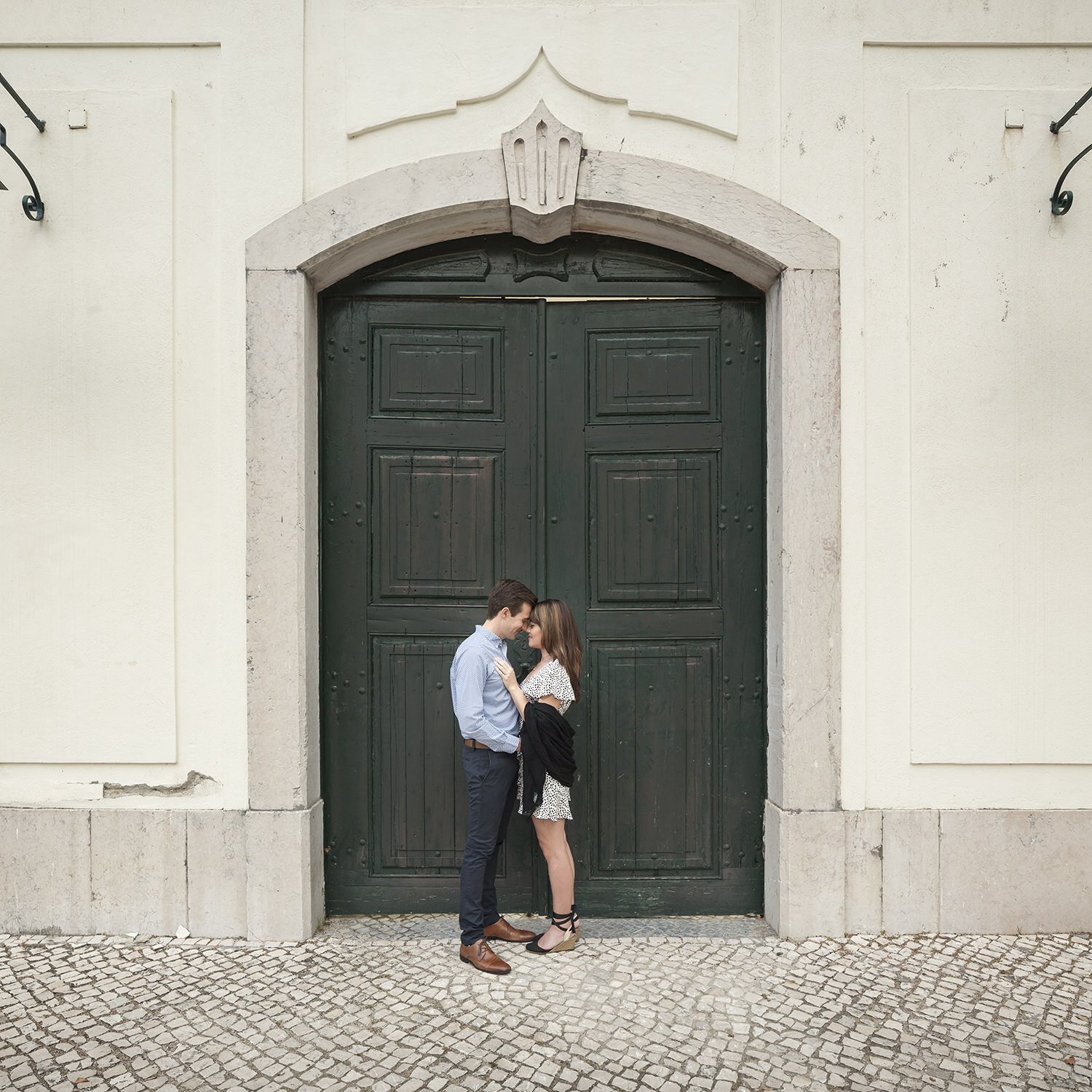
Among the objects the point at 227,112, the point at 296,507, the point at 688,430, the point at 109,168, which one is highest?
the point at 227,112

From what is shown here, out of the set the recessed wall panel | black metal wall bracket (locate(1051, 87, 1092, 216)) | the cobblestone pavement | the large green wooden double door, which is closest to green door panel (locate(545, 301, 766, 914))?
the large green wooden double door

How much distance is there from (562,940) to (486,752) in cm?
97

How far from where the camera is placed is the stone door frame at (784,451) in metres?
3.79

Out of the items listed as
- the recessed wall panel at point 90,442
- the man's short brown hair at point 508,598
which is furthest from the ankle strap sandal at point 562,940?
the recessed wall panel at point 90,442

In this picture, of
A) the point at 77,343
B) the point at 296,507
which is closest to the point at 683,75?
the point at 296,507

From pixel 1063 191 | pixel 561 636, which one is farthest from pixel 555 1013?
pixel 1063 191

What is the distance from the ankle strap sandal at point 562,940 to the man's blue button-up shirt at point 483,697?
86cm

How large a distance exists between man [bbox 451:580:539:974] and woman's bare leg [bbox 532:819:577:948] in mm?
222

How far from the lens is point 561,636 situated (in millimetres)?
3580

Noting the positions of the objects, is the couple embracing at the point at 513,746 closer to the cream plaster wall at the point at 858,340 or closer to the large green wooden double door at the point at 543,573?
the large green wooden double door at the point at 543,573

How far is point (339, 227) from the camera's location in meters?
3.79

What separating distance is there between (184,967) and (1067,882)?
4182 millimetres

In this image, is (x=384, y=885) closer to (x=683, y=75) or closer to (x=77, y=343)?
(x=77, y=343)

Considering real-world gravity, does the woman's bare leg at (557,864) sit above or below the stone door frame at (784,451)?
below
